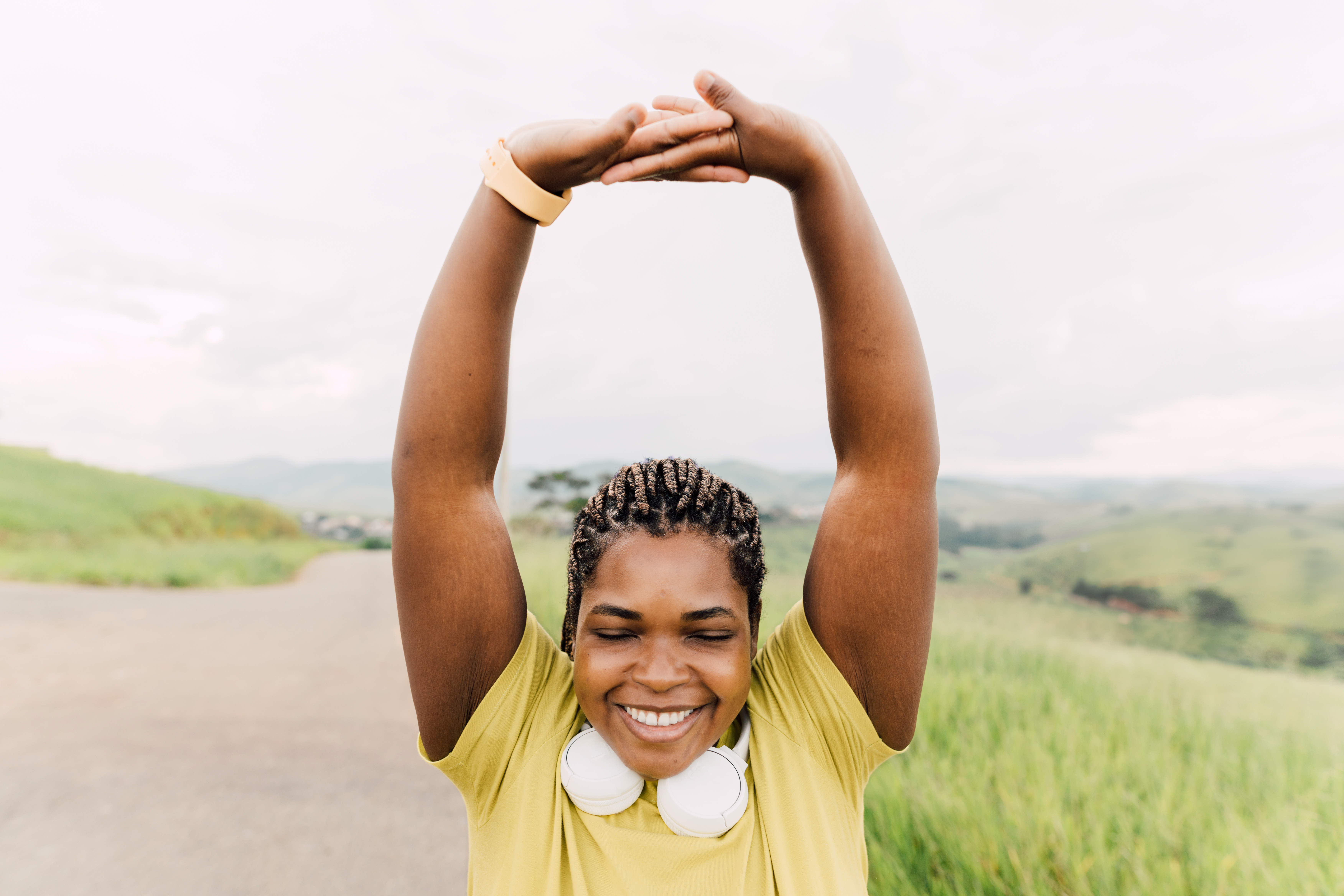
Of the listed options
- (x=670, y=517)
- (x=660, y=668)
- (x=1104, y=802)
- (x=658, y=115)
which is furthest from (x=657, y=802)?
(x=1104, y=802)

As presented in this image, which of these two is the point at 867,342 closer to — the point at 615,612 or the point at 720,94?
the point at 720,94

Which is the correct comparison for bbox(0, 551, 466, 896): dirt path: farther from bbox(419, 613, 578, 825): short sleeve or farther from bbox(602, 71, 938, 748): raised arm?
bbox(602, 71, 938, 748): raised arm


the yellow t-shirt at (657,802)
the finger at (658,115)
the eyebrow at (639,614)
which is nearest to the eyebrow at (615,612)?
the eyebrow at (639,614)

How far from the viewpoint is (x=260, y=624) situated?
876 cm

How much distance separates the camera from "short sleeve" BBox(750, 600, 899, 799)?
147 centimetres

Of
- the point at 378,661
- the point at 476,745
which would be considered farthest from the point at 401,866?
the point at 378,661

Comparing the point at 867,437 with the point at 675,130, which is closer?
the point at 675,130

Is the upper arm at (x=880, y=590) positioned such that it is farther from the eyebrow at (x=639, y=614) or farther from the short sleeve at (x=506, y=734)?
the short sleeve at (x=506, y=734)

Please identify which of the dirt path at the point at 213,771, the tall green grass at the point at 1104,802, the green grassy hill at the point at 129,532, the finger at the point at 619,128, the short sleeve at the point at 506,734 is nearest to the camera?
the finger at the point at 619,128

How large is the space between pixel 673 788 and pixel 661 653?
265 mm

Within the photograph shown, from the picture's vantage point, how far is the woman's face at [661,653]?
4.46 ft

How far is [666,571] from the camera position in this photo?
54.0 inches

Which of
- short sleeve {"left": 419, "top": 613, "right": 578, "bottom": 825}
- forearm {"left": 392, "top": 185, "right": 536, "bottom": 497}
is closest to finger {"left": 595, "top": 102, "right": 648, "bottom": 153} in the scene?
forearm {"left": 392, "top": 185, "right": 536, "bottom": 497}

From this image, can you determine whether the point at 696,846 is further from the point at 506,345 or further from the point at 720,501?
the point at 506,345
